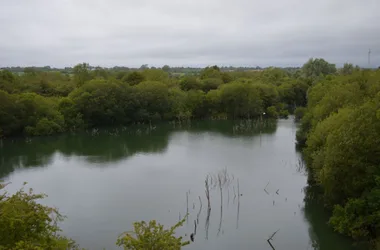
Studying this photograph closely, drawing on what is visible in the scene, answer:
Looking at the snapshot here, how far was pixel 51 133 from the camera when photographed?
3728 cm

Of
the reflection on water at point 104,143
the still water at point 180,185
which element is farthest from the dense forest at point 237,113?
the reflection on water at point 104,143

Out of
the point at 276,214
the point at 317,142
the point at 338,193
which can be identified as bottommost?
the point at 276,214

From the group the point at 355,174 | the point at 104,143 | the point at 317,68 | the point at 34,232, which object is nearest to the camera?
the point at 34,232

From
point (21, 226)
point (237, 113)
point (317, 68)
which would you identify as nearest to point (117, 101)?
point (237, 113)

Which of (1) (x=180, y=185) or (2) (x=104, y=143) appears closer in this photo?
(1) (x=180, y=185)

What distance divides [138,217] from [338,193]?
875 centimetres

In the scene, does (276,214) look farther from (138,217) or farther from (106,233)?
(106,233)

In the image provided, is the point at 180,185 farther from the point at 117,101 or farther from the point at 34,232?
the point at 117,101

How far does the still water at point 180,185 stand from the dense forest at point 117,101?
3120 millimetres

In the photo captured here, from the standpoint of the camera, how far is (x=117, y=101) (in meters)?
43.5

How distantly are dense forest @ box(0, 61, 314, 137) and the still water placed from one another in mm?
3120

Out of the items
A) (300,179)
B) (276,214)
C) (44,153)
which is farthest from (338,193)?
(44,153)

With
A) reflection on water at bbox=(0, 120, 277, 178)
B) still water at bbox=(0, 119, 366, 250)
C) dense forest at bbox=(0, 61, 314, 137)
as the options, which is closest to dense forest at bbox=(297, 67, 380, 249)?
still water at bbox=(0, 119, 366, 250)

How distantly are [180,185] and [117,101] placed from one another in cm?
2475
